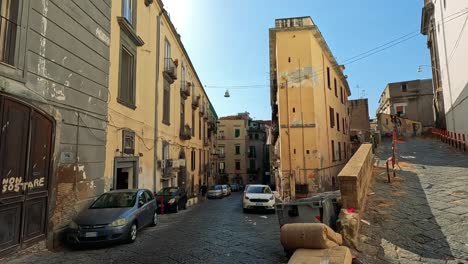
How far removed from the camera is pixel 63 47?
8.55 metres

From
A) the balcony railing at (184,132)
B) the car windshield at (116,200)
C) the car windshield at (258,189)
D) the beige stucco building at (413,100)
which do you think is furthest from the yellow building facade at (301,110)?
the beige stucco building at (413,100)

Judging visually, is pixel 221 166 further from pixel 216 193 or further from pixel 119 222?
pixel 119 222

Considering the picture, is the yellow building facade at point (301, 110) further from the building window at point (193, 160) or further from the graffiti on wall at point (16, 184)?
the graffiti on wall at point (16, 184)

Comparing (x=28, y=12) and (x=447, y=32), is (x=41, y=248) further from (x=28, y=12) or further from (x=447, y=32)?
(x=447, y=32)

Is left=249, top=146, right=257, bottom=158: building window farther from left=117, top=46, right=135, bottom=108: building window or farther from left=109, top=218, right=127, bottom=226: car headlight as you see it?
left=109, top=218, right=127, bottom=226: car headlight

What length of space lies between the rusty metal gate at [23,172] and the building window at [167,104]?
34.9 ft

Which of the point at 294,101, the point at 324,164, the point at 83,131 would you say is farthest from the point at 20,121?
the point at 324,164

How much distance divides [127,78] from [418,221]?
11.4 meters

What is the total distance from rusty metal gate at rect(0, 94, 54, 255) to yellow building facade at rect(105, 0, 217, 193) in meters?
3.32

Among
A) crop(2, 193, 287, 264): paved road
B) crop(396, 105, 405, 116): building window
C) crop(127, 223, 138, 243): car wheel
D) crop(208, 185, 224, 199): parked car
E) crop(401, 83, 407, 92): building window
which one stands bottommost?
crop(208, 185, 224, 199): parked car

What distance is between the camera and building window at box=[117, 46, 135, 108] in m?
12.9

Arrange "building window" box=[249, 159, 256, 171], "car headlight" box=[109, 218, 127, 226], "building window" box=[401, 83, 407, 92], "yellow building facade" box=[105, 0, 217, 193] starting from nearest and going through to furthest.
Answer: "car headlight" box=[109, 218, 127, 226]
"yellow building facade" box=[105, 0, 217, 193]
"building window" box=[401, 83, 407, 92]
"building window" box=[249, 159, 256, 171]

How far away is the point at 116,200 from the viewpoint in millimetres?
8953

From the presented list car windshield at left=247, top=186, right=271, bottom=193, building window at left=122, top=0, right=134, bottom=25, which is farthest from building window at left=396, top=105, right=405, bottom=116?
building window at left=122, top=0, right=134, bottom=25
